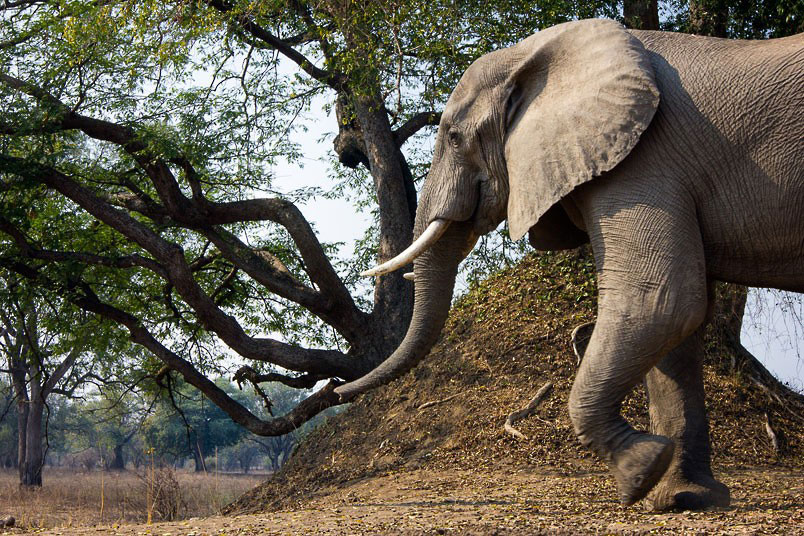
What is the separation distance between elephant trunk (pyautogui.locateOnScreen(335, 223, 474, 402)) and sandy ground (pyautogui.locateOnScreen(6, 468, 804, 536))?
925 millimetres

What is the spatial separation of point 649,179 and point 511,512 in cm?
225

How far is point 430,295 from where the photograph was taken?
19.0 feet

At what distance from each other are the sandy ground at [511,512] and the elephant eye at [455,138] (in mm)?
2341

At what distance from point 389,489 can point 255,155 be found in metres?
6.89

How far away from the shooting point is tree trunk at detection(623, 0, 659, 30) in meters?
10.6

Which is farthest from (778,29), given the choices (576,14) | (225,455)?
(225,455)

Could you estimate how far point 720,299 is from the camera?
10.5 metres

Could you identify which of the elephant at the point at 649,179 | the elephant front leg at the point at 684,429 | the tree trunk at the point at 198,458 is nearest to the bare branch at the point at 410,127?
the tree trunk at the point at 198,458

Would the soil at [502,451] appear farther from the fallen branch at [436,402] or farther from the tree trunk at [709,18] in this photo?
the tree trunk at [709,18]

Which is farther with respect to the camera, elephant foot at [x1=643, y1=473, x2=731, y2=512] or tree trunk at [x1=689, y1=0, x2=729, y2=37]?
tree trunk at [x1=689, y1=0, x2=729, y2=37]

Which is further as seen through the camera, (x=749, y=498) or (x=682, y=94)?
(x=749, y=498)

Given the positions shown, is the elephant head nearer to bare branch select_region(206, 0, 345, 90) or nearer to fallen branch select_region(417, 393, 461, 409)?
fallen branch select_region(417, 393, 461, 409)

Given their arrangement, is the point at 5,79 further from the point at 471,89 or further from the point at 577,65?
the point at 577,65

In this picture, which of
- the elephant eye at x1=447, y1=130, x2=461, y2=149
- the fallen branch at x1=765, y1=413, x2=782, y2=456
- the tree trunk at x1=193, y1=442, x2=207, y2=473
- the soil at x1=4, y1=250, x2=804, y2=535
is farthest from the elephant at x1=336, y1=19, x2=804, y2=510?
the tree trunk at x1=193, y1=442, x2=207, y2=473
